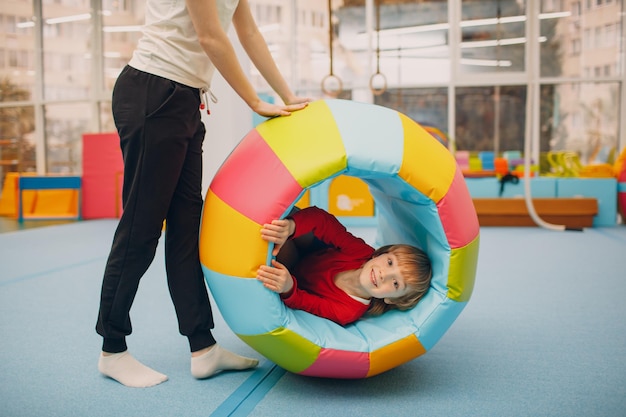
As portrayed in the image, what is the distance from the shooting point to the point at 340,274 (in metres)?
1.93

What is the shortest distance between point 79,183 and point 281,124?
243 inches

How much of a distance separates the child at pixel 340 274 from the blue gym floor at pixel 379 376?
24cm

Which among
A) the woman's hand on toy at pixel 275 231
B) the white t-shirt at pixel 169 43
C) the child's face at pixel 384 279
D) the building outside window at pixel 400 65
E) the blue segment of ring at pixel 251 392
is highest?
the building outside window at pixel 400 65

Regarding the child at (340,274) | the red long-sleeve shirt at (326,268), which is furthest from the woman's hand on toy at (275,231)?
the red long-sleeve shirt at (326,268)

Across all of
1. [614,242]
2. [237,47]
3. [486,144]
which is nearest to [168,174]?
[237,47]

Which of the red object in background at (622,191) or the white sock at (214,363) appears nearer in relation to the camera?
the white sock at (214,363)

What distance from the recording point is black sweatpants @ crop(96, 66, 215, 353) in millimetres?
1592

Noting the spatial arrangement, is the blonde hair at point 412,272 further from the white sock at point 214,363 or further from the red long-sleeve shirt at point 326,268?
the white sock at point 214,363

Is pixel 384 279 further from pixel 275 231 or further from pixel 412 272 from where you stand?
pixel 275 231

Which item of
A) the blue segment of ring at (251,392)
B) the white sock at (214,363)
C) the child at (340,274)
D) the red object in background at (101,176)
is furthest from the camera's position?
the red object in background at (101,176)

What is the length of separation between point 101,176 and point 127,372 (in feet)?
19.5

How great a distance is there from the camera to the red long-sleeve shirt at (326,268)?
1798 millimetres

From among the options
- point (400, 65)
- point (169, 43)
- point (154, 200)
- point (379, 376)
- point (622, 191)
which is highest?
point (400, 65)

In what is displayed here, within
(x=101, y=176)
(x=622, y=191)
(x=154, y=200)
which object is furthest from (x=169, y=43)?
(x=101, y=176)
